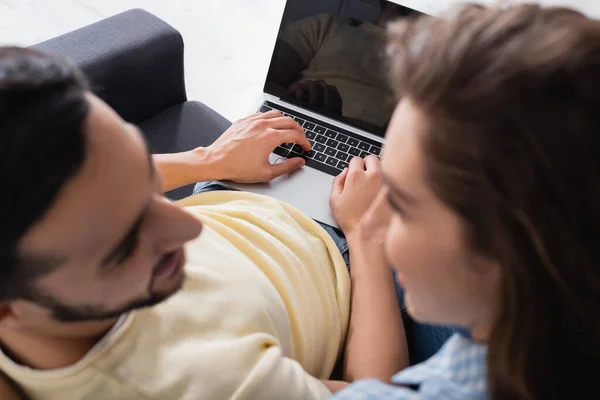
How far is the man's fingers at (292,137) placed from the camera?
3.67 ft

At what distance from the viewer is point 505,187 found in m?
0.49

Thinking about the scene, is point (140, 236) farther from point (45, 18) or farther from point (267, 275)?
point (45, 18)

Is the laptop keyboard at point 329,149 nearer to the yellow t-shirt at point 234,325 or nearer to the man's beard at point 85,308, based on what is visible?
the yellow t-shirt at point 234,325

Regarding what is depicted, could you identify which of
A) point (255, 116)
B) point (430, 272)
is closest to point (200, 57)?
point (255, 116)

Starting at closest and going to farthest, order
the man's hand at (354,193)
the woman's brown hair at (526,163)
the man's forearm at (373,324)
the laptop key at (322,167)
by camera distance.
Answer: the woman's brown hair at (526,163), the man's forearm at (373,324), the man's hand at (354,193), the laptop key at (322,167)

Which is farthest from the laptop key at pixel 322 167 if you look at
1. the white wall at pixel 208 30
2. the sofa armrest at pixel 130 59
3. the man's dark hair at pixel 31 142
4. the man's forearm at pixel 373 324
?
the white wall at pixel 208 30

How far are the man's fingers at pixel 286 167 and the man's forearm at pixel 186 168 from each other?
101 mm

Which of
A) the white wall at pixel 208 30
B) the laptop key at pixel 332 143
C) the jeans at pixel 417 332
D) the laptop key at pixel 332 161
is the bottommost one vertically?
the white wall at pixel 208 30

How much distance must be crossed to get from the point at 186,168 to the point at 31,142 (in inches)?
→ 22.1

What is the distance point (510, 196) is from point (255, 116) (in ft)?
2.40

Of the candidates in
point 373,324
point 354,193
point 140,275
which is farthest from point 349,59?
point 140,275

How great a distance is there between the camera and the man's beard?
60 centimetres

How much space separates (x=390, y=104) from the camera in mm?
1139

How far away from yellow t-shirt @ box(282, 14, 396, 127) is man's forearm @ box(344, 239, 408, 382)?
1.04ft
